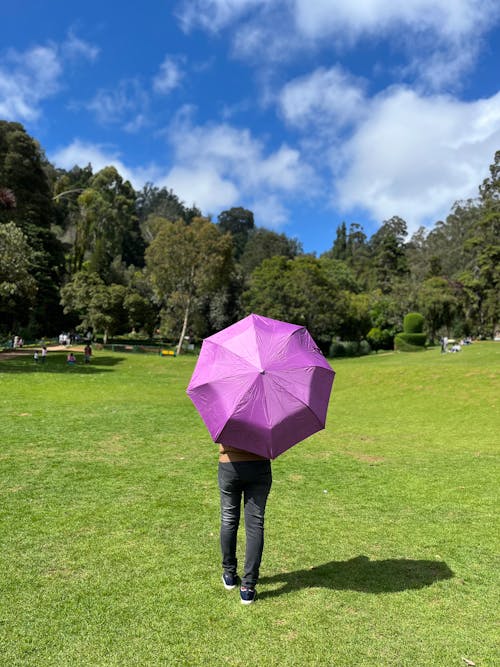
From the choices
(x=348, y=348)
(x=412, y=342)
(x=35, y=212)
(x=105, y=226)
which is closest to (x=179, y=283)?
(x=35, y=212)

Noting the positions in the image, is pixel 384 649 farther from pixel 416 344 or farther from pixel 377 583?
pixel 416 344

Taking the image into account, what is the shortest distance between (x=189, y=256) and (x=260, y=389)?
3550cm

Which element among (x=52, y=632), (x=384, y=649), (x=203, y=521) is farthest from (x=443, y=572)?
(x=52, y=632)

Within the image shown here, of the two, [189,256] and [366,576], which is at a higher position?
[189,256]

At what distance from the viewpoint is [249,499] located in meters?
3.66

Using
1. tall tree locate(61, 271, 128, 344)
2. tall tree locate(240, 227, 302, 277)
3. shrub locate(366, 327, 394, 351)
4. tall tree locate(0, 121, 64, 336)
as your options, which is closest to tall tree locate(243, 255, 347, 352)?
shrub locate(366, 327, 394, 351)

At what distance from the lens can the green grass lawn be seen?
3090mm

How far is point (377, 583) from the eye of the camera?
3.98m

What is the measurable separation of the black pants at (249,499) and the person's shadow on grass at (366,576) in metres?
0.36

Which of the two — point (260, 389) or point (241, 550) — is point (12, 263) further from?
point (260, 389)

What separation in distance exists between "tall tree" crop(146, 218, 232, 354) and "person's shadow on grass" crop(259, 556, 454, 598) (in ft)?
113

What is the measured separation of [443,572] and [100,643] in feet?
9.88

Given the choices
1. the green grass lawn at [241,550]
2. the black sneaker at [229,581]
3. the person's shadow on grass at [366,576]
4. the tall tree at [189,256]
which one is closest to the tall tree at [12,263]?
the green grass lawn at [241,550]

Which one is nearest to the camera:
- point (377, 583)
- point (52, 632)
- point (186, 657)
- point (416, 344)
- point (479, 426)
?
point (186, 657)
